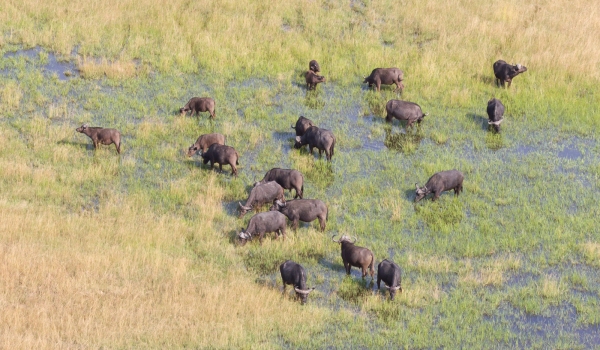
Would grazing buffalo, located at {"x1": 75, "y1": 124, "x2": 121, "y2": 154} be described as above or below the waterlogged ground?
above

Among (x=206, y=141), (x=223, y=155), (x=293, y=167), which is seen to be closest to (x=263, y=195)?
(x=223, y=155)

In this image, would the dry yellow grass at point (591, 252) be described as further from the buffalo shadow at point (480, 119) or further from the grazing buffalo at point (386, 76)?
the grazing buffalo at point (386, 76)

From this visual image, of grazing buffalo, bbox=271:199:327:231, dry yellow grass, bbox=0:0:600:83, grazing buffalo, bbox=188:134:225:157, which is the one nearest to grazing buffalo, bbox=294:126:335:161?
grazing buffalo, bbox=188:134:225:157

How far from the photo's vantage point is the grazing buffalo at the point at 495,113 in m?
27.7

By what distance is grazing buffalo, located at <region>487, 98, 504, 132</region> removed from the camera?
27.7 meters

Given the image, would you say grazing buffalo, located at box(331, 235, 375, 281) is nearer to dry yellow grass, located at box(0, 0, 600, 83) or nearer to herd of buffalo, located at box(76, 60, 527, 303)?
herd of buffalo, located at box(76, 60, 527, 303)

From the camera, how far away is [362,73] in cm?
3089

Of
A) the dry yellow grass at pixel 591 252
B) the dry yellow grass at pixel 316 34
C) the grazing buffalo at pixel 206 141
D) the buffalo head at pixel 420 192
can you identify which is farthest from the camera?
the dry yellow grass at pixel 316 34

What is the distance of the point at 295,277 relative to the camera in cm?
1928

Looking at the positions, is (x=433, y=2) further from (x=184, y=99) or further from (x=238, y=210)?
(x=238, y=210)

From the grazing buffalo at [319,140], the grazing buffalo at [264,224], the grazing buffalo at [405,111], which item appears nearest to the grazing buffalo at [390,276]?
the grazing buffalo at [264,224]

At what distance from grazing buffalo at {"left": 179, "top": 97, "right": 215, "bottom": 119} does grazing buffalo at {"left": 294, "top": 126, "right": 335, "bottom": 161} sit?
10.7ft

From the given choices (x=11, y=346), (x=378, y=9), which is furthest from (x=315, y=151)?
(x=11, y=346)

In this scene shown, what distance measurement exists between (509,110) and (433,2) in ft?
25.1
